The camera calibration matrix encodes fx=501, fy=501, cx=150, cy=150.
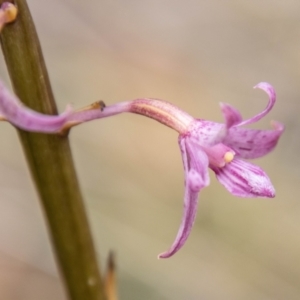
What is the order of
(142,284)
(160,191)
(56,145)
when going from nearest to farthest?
(56,145) < (142,284) < (160,191)

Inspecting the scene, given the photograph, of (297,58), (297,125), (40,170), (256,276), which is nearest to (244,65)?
(297,58)

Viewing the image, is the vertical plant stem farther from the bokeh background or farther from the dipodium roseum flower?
the bokeh background

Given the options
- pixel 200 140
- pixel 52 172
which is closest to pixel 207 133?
pixel 200 140

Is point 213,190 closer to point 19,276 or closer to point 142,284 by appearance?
point 142,284

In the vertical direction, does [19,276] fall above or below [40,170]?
below

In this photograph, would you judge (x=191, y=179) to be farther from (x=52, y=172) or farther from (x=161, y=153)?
(x=161, y=153)

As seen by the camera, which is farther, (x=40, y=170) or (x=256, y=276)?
(x=256, y=276)

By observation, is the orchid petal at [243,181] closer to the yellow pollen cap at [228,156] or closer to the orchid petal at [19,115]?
the yellow pollen cap at [228,156]
